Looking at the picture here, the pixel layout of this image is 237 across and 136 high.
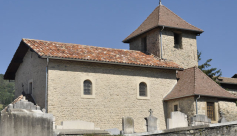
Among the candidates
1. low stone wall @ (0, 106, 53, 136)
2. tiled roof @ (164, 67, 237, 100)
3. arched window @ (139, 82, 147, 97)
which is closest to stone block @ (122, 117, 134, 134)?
low stone wall @ (0, 106, 53, 136)

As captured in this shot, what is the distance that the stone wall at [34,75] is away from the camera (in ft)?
66.7

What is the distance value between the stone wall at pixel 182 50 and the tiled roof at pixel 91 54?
1.50 m

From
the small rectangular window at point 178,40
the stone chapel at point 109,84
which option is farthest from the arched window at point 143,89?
the small rectangular window at point 178,40

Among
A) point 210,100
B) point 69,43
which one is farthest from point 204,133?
point 69,43

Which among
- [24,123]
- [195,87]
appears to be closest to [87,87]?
[195,87]

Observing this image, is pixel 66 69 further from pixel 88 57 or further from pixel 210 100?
pixel 210 100

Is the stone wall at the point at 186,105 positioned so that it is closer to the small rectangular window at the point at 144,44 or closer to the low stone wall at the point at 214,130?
the small rectangular window at the point at 144,44

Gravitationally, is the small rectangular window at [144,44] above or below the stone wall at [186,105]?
above

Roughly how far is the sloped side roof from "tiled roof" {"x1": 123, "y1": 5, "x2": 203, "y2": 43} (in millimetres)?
2990

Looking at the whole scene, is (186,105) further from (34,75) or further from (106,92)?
(34,75)

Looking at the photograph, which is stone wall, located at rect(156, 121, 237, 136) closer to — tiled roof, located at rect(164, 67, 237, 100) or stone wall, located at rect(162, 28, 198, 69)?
tiled roof, located at rect(164, 67, 237, 100)

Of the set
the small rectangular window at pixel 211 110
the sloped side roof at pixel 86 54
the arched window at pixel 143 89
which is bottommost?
the small rectangular window at pixel 211 110

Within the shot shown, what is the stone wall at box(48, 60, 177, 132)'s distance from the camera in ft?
64.8

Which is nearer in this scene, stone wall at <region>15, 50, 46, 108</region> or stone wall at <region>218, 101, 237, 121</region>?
stone wall at <region>15, 50, 46, 108</region>
